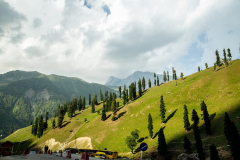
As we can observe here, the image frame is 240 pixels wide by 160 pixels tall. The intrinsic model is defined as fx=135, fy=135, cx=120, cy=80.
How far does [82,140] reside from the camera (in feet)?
284

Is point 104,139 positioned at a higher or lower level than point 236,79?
lower

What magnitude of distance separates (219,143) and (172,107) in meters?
42.8

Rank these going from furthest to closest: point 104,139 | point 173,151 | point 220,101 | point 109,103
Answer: point 109,103, point 104,139, point 220,101, point 173,151

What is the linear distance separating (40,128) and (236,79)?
492 ft

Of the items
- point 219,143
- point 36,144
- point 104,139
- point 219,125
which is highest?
point 219,125

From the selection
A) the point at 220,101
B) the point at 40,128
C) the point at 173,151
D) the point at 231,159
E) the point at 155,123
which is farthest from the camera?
the point at 40,128

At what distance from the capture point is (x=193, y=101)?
256ft

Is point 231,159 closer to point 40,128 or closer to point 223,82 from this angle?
point 223,82

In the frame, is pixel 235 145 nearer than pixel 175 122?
Yes

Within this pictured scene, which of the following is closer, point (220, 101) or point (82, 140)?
point (220, 101)

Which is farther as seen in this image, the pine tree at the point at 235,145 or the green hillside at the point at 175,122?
the green hillside at the point at 175,122

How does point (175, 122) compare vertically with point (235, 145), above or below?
above

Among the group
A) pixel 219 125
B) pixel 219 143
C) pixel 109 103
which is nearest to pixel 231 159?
pixel 219 143

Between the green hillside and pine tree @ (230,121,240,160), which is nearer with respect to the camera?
pine tree @ (230,121,240,160)
